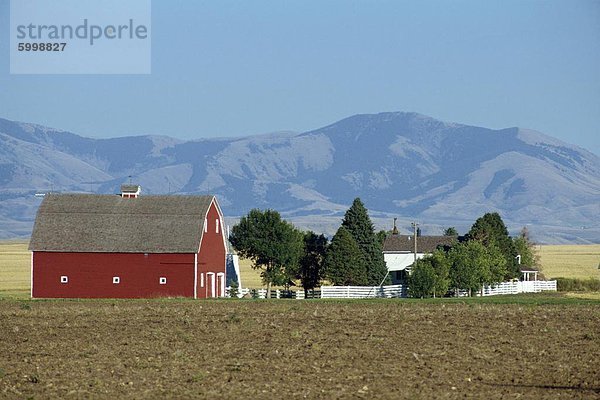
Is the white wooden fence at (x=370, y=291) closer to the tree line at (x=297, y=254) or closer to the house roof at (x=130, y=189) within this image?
the tree line at (x=297, y=254)

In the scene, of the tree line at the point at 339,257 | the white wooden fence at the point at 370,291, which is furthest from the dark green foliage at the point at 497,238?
the tree line at the point at 339,257

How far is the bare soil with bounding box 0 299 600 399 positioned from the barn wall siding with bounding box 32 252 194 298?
27.0m

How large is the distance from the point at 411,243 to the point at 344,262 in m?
27.9

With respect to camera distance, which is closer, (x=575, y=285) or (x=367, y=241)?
(x=367, y=241)

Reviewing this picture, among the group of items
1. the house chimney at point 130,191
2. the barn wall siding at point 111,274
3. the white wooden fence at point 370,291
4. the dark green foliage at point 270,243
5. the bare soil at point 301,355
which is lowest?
the bare soil at point 301,355

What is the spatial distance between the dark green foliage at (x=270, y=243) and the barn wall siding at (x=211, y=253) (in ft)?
17.2

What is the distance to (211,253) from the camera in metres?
79.6

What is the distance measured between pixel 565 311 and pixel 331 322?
12.4 meters

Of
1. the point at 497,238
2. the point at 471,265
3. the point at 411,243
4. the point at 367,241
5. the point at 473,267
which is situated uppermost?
the point at 497,238

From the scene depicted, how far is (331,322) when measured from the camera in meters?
43.0

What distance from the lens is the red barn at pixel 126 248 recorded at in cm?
7569

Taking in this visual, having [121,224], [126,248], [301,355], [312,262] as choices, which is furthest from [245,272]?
[301,355]

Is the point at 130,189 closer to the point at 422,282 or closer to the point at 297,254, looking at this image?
the point at 297,254

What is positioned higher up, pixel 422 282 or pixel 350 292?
pixel 422 282
